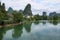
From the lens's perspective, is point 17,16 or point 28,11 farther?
point 28,11

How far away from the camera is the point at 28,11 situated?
7190 inches

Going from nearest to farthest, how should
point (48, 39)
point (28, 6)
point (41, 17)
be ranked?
point (48, 39) → point (41, 17) → point (28, 6)

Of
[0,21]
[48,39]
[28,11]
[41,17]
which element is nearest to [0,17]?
[0,21]

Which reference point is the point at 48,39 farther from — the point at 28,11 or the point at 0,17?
the point at 28,11

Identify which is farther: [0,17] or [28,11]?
[28,11]

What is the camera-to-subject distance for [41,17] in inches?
6604

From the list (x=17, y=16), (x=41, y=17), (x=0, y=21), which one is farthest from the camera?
(x=41, y=17)

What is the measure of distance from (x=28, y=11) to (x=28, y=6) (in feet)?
16.7

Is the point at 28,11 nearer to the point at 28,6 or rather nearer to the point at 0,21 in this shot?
the point at 28,6

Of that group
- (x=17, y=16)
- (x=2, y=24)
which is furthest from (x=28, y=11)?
(x=2, y=24)

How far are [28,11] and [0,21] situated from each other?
444 feet

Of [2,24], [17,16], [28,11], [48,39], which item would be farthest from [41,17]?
[48,39]

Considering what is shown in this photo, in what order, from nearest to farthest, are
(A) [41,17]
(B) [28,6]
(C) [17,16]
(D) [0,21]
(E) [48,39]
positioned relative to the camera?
1. (E) [48,39]
2. (D) [0,21]
3. (C) [17,16]
4. (A) [41,17]
5. (B) [28,6]

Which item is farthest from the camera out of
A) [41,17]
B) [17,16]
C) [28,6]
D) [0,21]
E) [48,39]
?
[28,6]
